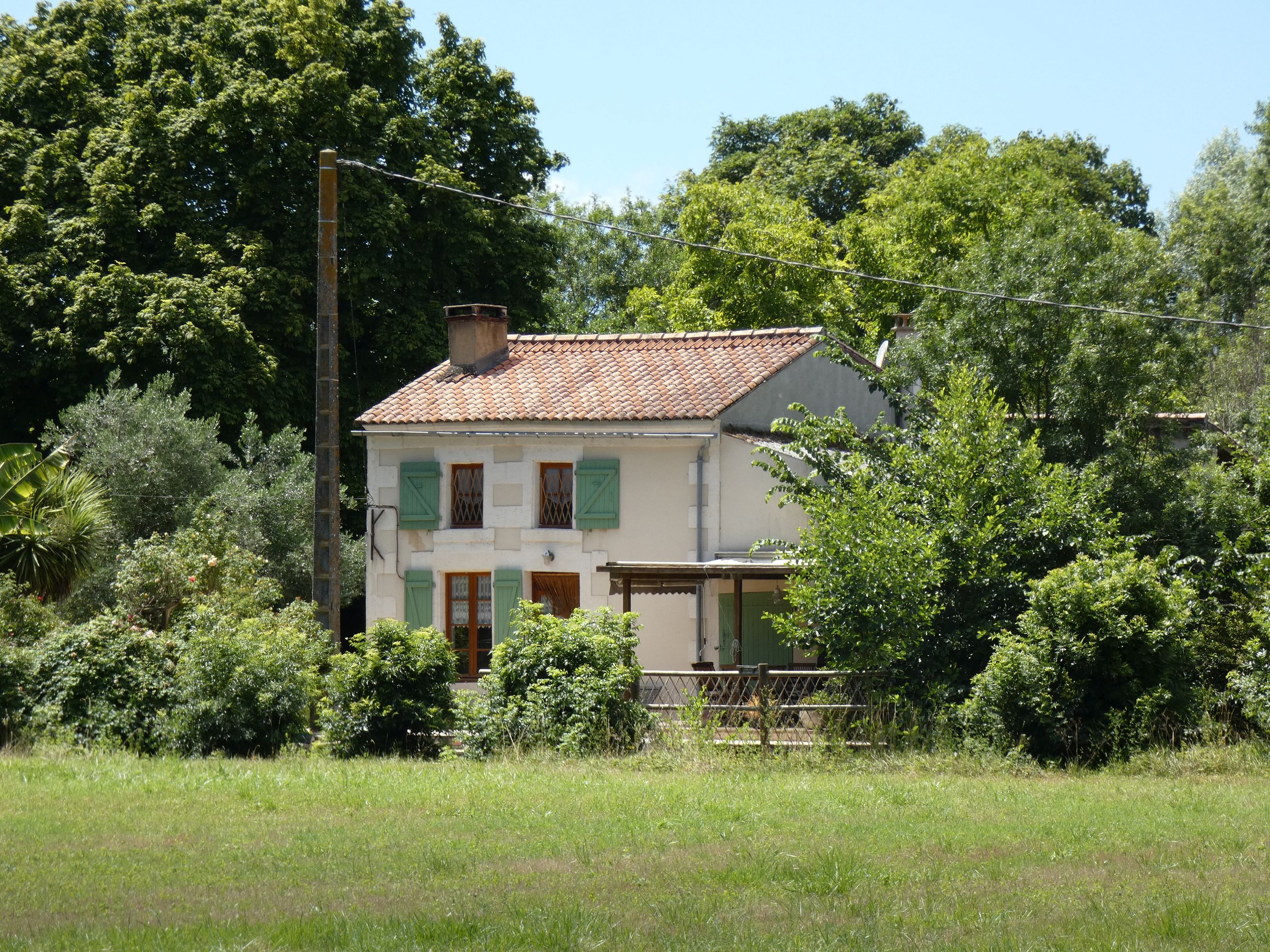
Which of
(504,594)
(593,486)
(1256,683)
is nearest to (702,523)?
(593,486)

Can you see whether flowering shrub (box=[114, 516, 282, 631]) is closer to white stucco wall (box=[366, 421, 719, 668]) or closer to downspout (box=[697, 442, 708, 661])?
white stucco wall (box=[366, 421, 719, 668])

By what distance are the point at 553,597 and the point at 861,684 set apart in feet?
31.6

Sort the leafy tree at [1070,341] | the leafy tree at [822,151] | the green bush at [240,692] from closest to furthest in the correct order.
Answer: the green bush at [240,692] < the leafy tree at [1070,341] < the leafy tree at [822,151]

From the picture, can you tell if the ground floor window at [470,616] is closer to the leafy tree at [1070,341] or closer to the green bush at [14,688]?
the leafy tree at [1070,341]

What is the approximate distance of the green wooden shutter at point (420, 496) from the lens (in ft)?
84.2

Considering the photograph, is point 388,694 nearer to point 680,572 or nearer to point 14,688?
point 14,688

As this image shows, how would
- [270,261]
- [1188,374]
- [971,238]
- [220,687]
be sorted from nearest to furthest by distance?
1. [220,687]
2. [1188,374]
3. [270,261]
4. [971,238]

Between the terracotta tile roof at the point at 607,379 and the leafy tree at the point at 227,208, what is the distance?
4377mm

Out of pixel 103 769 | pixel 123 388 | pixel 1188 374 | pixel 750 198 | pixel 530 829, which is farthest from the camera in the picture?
pixel 750 198

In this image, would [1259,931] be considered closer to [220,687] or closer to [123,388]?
[220,687]

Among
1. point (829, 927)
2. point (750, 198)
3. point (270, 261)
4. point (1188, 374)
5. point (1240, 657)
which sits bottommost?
point (829, 927)

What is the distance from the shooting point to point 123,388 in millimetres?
28000

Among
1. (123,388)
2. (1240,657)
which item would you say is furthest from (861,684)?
(123,388)

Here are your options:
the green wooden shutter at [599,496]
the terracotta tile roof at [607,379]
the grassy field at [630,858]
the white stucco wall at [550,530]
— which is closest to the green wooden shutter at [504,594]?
the white stucco wall at [550,530]
